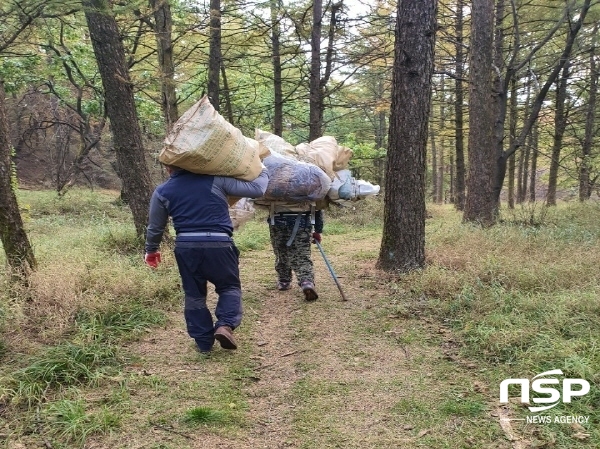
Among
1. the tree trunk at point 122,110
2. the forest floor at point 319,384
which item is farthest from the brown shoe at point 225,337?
the tree trunk at point 122,110

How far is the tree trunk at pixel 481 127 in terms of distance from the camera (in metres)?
9.38

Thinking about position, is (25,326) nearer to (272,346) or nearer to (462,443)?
(272,346)

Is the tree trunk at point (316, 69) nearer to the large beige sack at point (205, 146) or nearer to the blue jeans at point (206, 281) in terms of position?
the large beige sack at point (205, 146)

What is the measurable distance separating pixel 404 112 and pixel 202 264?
3.84m

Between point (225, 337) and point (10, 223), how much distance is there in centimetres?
270

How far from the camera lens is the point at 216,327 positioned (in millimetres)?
3949

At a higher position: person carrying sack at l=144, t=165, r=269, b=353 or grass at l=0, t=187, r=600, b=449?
person carrying sack at l=144, t=165, r=269, b=353

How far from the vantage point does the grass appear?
283 centimetres

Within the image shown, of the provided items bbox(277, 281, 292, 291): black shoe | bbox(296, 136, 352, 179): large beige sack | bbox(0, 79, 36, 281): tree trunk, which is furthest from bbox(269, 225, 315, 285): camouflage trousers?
bbox(0, 79, 36, 281): tree trunk

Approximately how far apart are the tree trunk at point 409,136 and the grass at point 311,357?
44 cm

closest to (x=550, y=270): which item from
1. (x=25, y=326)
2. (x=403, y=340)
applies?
(x=403, y=340)

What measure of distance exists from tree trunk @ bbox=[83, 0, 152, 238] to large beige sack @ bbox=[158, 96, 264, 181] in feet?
12.9

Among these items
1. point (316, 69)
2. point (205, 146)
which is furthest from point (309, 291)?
point (316, 69)

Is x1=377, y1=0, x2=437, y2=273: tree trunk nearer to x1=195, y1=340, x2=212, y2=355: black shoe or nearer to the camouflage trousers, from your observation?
the camouflage trousers
